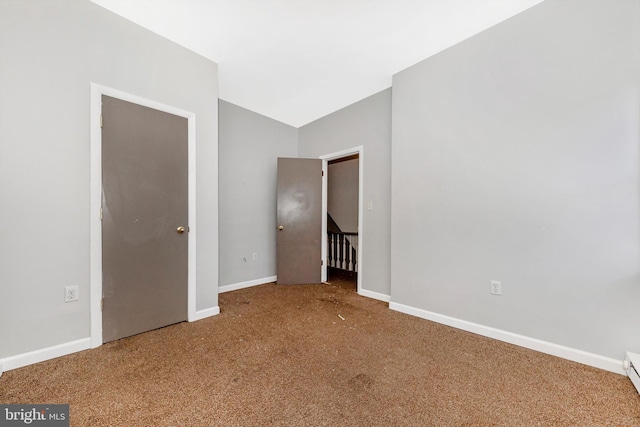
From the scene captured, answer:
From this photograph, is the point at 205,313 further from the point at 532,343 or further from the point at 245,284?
the point at 532,343

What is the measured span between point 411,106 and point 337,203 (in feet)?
9.06

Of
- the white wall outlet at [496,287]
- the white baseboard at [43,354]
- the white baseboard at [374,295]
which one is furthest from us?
the white baseboard at [374,295]

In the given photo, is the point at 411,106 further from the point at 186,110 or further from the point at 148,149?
the point at 148,149

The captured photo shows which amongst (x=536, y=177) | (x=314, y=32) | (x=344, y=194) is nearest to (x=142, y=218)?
(x=314, y=32)

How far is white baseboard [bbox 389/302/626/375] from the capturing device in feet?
5.86

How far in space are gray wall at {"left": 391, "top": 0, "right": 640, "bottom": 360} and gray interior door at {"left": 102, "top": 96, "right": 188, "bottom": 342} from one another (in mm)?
2371

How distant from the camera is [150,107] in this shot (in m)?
2.34

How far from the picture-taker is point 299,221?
13.1 ft

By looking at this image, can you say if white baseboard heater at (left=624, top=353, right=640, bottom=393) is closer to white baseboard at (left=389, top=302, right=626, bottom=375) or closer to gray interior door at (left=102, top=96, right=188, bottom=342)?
white baseboard at (left=389, top=302, right=626, bottom=375)

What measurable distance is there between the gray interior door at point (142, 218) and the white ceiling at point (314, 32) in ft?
2.60

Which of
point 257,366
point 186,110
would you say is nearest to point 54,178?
point 186,110

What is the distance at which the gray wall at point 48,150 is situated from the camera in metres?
1.71

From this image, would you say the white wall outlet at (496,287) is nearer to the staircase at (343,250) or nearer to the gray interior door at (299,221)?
the gray interior door at (299,221)

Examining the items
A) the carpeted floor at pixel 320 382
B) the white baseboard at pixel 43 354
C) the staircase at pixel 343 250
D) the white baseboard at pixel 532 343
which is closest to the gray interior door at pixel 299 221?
the staircase at pixel 343 250
